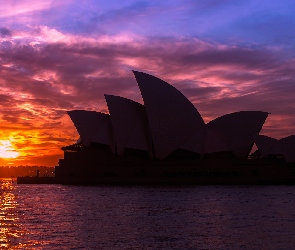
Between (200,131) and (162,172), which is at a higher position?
(200,131)

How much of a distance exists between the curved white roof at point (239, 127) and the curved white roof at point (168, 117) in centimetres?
328

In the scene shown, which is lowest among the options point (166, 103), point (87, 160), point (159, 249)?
point (159, 249)

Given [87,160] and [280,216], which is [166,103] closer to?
[87,160]

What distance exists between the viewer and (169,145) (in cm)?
7369

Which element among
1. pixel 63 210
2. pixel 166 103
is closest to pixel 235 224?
pixel 63 210

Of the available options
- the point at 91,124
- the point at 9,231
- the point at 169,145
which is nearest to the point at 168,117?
the point at 169,145

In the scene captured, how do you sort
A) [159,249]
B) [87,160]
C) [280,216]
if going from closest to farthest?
[159,249], [280,216], [87,160]

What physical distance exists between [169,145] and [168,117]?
17.8 ft

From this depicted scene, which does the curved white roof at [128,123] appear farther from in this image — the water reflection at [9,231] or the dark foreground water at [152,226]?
the water reflection at [9,231]

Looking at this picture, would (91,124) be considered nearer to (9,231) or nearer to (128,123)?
(128,123)

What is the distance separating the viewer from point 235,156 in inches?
3054

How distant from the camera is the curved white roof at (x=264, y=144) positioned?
76.1 metres

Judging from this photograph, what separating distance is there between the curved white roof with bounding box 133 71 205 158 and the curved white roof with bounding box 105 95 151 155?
2.59m

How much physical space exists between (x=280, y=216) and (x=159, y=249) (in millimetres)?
13620
